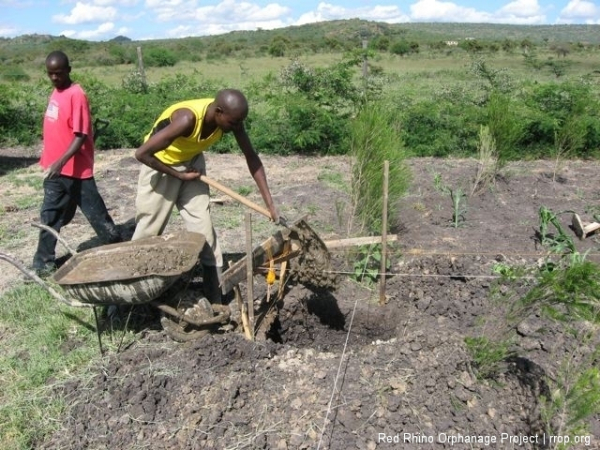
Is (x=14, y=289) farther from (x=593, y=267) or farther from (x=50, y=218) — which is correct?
(x=593, y=267)

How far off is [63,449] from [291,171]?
246 inches

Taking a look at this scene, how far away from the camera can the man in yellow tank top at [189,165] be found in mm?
3271

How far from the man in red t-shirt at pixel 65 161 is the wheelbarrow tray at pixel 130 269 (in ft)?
3.33

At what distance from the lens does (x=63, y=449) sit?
9.20ft

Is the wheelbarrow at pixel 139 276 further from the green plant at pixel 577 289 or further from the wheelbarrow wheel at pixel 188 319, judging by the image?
the green plant at pixel 577 289

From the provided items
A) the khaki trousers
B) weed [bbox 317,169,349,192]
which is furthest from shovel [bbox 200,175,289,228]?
weed [bbox 317,169,349,192]

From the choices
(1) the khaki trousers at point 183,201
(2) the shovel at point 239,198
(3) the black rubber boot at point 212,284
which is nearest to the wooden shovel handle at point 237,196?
(2) the shovel at point 239,198

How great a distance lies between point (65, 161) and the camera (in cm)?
415

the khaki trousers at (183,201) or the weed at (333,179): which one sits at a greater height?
the khaki trousers at (183,201)

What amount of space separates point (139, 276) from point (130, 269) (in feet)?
1.64

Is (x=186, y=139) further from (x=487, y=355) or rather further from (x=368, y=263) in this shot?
(x=487, y=355)

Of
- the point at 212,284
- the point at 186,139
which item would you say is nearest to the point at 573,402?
the point at 212,284

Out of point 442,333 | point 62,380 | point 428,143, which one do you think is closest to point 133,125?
point 428,143

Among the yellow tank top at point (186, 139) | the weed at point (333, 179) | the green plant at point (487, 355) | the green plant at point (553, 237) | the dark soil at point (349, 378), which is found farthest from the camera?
the weed at point (333, 179)
